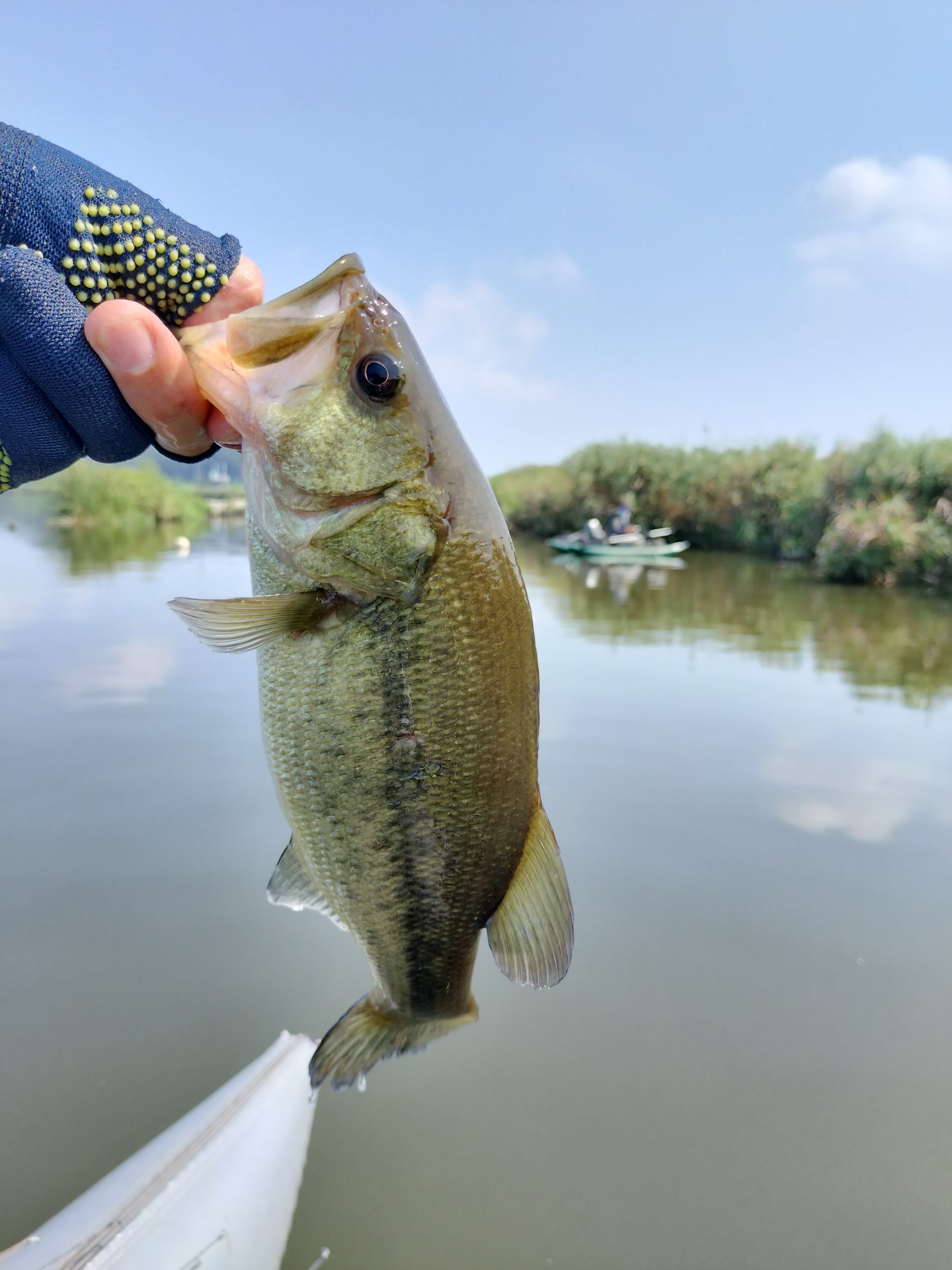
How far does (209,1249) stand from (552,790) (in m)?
5.83

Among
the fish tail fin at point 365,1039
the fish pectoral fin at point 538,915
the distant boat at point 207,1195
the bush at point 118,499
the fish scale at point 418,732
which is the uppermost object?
the bush at point 118,499

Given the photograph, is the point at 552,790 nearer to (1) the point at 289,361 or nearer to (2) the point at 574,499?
(1) the point at 289,361

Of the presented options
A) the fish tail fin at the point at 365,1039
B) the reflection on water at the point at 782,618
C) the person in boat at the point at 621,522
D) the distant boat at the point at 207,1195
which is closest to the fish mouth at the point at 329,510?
the fish tail fin at the point at 365,1039

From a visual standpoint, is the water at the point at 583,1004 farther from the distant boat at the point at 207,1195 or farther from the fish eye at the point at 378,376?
the fish eye at the point at 378,376

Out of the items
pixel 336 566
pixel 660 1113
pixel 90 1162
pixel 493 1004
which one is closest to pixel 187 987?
pixel 90 1162

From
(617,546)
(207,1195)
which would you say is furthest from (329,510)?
(617,546)

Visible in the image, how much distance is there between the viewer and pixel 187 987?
525 cm

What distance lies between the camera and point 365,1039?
2057mm

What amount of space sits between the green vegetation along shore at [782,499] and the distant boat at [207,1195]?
99.8 feet

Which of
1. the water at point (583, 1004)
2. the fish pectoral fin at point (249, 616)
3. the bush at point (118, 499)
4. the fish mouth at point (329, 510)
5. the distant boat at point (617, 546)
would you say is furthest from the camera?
the bush at point (118, 499)

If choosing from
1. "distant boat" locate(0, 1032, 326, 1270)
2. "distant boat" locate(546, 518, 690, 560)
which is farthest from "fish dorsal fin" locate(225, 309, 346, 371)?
"distant boat" locate(546, 518, 690, 560)

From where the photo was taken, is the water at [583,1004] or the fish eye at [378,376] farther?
the water at [583,1004]

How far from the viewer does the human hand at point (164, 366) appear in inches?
67.1

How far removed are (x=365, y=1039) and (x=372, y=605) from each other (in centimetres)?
107
